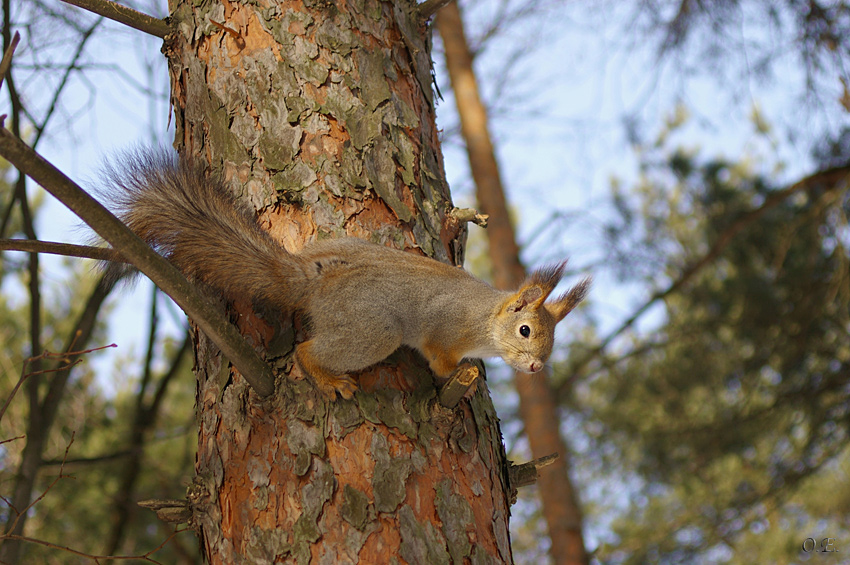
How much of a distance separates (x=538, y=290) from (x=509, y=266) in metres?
3.03

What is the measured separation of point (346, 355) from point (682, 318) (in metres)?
5.56

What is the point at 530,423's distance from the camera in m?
4.87

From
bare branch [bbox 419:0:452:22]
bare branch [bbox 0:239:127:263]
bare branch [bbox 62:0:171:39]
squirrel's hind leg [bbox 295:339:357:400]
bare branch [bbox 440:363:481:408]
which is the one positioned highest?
bare branch [bbox 419:0:452:22]

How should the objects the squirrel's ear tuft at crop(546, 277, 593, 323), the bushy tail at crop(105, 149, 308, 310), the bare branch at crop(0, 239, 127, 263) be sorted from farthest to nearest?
1. the squirrel's ear tuft at crop(546, 277, 593, 323)
2. the bushy tail at crop(105, 149, 308, 310)
3. the bare branch at crop(0, 239, 127, 263)

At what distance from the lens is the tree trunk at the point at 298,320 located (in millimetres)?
1484

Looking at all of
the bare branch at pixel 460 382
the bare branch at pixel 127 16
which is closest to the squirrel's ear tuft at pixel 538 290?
the bare branch at pixel 460 382

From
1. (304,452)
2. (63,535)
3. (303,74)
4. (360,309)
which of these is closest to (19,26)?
(303,74)

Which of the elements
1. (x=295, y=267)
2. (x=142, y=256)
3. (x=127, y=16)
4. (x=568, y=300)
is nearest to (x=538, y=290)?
(x=568, y=300)

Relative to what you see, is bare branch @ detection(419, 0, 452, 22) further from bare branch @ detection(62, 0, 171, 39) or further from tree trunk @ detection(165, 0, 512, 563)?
bare branch @ detection(62, 0, 171, 39)

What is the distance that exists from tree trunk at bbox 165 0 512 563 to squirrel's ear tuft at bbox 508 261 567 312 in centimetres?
23

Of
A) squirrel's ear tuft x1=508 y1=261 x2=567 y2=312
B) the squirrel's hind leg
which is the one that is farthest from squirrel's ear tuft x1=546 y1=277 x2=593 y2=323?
the squirrel's hind leg

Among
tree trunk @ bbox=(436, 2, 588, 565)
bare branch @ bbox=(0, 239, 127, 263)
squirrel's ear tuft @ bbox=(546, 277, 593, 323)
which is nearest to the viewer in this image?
bare branch @ bbox=(0, 239, 127, 263)

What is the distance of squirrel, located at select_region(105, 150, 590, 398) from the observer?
165 centimetres

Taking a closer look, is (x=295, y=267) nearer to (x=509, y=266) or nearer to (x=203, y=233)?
(x=203, y=233)
